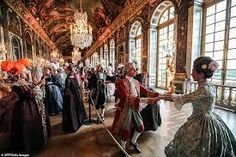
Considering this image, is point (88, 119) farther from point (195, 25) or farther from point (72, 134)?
point (195, 25)

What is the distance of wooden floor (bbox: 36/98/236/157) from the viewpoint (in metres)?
3.58


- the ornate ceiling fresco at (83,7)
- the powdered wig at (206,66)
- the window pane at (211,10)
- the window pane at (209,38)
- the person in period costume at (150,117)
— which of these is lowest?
the person in period costume at (150,117)

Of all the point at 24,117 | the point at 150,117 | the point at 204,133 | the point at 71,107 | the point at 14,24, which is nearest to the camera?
the point at 204,133

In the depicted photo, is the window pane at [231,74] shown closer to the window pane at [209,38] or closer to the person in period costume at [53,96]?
the window pane at [209,38]

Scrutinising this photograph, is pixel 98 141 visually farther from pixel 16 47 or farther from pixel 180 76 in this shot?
pixel 16 47

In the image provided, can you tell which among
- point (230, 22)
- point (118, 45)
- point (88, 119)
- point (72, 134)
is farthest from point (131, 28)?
point (72, 134)

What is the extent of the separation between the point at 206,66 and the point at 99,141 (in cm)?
306

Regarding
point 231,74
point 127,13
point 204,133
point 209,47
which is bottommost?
point 204,133

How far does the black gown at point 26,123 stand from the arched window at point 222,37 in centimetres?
687

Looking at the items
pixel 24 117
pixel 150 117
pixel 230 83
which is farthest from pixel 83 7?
pixel 24 117

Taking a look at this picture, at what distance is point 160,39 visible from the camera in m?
11.3

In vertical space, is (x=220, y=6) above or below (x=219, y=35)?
above

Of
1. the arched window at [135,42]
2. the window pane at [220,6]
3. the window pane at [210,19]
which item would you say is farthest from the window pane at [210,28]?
the arched window at [135,42]

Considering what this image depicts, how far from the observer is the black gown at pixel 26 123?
3.53 metres
